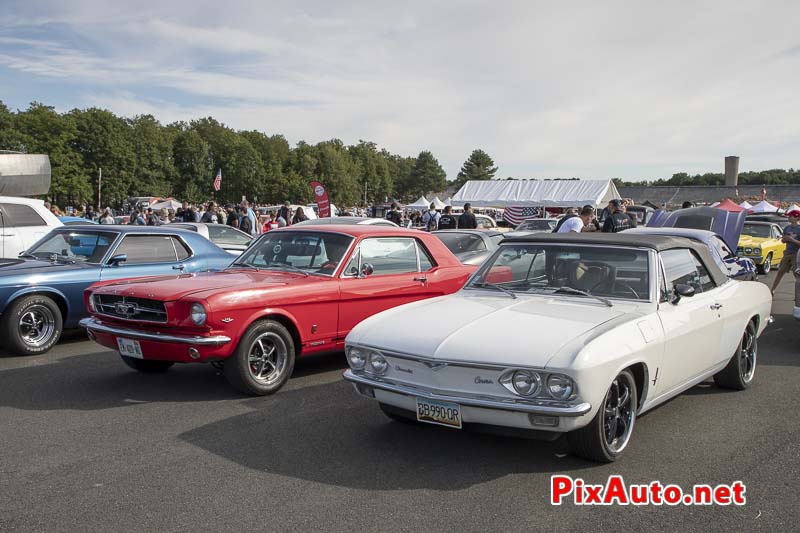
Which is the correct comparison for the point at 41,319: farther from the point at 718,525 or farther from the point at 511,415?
the point at 718,525

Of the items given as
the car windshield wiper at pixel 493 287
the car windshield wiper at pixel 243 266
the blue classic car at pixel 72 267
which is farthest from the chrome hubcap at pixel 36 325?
the car windshield wiper at pixel 493 287

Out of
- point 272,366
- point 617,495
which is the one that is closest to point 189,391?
point 272,366

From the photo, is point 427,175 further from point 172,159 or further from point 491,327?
point 491,327

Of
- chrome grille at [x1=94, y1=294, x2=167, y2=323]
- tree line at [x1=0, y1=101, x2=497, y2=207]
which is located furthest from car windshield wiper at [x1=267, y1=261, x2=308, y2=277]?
tree line at [x1=0, y1=101, x2=497, y2=207]

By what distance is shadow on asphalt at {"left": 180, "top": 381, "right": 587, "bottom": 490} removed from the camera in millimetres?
4234

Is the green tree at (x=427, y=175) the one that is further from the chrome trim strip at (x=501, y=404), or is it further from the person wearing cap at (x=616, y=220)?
the chrome trim strip at (x=501, y=404)

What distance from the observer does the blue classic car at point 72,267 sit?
784 cm

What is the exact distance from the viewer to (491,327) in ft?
14.9

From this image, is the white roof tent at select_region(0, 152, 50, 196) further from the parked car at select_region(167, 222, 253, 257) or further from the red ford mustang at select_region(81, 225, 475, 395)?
the red ford mustang at select_region(81, 225, 475, 395)

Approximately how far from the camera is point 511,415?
4035 millimetres

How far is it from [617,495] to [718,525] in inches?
22.0

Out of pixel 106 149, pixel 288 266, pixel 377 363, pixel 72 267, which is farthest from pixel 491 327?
pixel 106 149

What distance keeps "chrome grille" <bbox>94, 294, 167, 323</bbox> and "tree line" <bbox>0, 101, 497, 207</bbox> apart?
6844 centimetres

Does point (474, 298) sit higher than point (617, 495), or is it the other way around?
point (474, 298)
